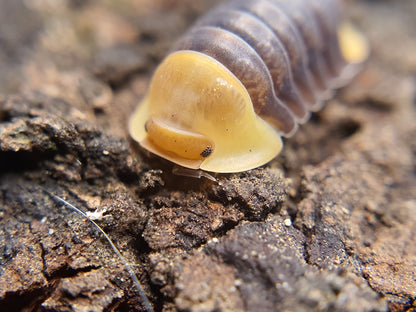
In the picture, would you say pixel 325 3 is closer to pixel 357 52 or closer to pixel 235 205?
pixel 357 52

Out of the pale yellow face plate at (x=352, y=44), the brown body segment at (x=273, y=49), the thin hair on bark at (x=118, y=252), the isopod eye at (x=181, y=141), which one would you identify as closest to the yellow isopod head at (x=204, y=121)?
the isopod eye at (x=181, y=141)

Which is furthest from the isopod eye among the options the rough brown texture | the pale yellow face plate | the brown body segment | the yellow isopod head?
the pale yellow face plate

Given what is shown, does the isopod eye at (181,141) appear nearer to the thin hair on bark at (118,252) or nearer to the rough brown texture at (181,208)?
the rough brown texture at (181,208)

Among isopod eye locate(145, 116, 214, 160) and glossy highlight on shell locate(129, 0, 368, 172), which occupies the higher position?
glossy highlight on shell locate(129, 0, 368, 172)

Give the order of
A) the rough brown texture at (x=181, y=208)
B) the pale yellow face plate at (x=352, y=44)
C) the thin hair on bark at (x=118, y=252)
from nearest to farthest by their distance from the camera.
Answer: the rough brown texture at (x=181, y=208)
the thin hair on bark at (x=118, y=252)
the pale yellow face plate at (x=352, y=44)

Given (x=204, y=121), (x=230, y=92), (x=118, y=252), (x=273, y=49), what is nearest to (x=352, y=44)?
(x=273, y=49)

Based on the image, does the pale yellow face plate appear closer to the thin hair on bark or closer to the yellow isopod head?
the yellow isopod head

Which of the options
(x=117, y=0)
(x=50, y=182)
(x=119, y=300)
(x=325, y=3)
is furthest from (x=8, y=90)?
(x=325, y=3)

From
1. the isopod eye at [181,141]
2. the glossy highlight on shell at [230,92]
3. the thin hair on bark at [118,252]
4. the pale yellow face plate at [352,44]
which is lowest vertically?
the thin hair on bark at [118,252]
